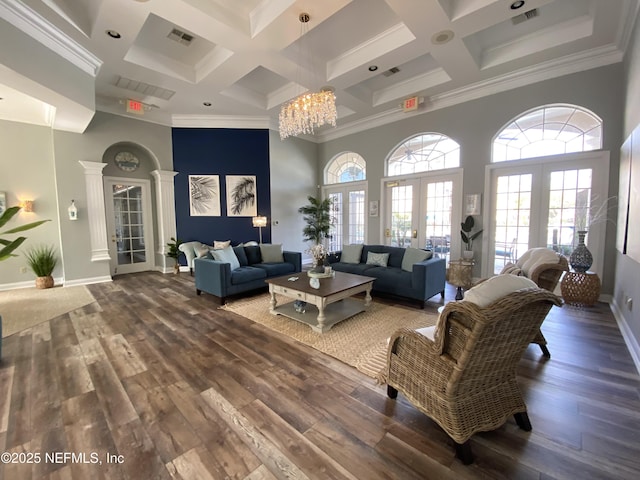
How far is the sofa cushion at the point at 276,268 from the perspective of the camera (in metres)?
4.92

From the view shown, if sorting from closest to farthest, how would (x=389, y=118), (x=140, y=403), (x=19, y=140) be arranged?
(x=140, y=403) < (x=19, y=140) < (x=389, y=118)

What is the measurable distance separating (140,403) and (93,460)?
0.46m

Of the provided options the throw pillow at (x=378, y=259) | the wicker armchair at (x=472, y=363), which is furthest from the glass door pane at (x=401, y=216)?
the wicker armchair at (x=472, y=363)

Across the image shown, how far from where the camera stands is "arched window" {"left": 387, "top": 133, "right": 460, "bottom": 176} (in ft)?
18.1

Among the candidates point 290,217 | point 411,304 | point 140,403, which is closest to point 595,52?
point 411,304

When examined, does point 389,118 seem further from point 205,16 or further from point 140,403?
point 140,403

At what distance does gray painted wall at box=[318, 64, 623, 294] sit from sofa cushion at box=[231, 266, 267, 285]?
3.28 m

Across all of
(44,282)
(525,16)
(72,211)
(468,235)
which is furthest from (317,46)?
(44,282)

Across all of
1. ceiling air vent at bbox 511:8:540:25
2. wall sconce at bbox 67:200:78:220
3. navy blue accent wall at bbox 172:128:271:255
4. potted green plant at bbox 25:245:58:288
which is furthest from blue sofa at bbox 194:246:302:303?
ceiling air vent at bbox 511:8:540:25

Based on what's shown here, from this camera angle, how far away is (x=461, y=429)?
152cm

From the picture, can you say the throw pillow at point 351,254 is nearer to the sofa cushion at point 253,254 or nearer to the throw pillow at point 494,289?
the sofa cushion at point 253,254

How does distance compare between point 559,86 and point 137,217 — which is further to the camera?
point 137,217

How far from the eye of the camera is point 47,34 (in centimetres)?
325

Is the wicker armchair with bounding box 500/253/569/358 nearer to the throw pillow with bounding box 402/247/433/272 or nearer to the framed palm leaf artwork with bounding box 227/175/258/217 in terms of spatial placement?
the throw pillow with bounding box 402/247/433/272
